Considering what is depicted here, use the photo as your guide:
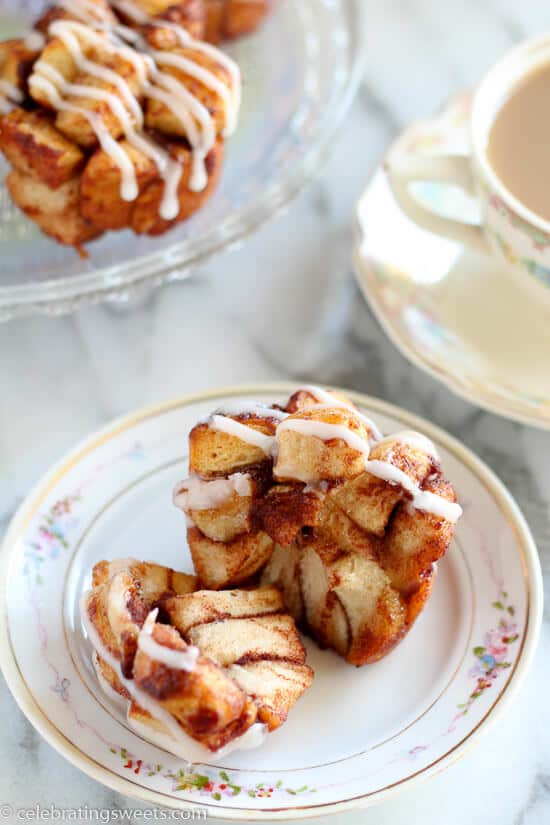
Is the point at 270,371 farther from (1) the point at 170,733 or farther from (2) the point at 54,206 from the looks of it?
(1) the point at 170,733

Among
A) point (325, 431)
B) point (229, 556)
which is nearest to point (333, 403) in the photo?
point (325, 431)

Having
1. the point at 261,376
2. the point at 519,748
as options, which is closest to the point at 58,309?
the point at 261,376

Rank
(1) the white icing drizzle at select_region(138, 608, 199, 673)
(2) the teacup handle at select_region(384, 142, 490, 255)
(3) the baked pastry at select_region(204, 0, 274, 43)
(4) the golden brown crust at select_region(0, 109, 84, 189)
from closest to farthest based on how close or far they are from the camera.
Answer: (1) the white icing drizzle at select_region(138, 608, 199, 673) → (4) the golden brown crust at select_region(0, 109, 84, 189) → (2) the teacup handle at select_region(384, 142, 490, 255) → (3) the baked pastry at select_region(204, 0, 274, 43)

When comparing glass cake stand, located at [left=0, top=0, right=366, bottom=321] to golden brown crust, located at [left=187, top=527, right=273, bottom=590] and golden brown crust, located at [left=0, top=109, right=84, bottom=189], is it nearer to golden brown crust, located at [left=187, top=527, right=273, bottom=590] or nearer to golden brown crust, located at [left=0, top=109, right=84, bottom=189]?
golden brown crust, located at [left=0, top=109, right=84, bottom=189]

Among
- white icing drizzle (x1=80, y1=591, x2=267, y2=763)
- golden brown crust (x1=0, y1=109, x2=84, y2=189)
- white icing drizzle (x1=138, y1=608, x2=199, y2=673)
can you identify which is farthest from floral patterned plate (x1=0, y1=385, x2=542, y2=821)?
golden brown crust (x1=0, y1=109, x2=84, y2=189)

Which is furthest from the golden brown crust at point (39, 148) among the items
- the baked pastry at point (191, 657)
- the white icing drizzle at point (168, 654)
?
the white icing drizzle at point (168, 654)

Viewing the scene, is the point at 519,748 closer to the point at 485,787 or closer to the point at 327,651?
the point at 485,787
